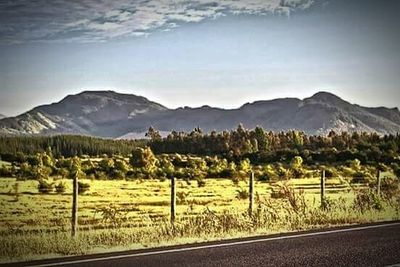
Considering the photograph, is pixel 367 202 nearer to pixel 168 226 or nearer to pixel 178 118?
pixel 168 226

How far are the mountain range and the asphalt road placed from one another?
16254 millimetres

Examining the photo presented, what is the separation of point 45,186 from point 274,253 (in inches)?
1371

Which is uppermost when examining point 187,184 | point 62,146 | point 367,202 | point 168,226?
point 62,146

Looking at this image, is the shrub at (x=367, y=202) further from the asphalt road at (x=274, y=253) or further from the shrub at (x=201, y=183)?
the shrub at (x=201, y=183)

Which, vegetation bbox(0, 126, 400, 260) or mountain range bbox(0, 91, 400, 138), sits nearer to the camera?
vegetation bbox(0, 126, 400, 260)

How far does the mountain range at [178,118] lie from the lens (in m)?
29.4

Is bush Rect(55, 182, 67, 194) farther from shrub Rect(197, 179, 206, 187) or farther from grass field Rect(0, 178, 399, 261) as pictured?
shrub Rect(197, 179, 206, 187)

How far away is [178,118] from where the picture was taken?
3962 cm

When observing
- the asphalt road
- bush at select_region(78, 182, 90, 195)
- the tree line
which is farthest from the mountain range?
the asphalt road

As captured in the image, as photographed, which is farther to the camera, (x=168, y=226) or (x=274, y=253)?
(x=168, y=226)

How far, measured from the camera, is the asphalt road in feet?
29.5

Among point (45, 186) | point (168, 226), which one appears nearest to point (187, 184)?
point (45, 186)

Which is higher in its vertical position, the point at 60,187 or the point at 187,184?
the point at 60,187

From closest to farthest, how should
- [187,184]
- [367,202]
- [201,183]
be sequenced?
[367,202], [201,183], [187,184]
